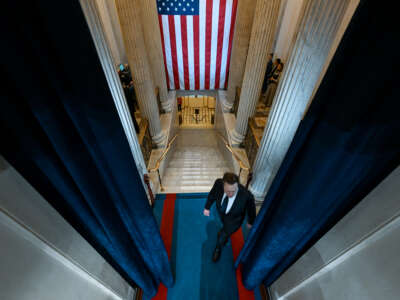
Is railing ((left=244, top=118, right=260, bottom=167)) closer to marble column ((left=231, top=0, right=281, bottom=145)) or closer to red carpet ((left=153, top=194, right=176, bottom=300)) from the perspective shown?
marble column ((left=231, top=0, right=281, bottom=145))

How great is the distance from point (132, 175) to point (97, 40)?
183 centimetres

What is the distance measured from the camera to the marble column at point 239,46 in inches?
170

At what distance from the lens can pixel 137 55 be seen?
3.74 meters

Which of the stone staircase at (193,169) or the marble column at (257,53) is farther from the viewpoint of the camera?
the stone staircase at (193,169)

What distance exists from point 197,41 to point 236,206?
5.05 m

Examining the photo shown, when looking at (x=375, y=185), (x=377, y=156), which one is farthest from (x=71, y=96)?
(x=375, y=185)

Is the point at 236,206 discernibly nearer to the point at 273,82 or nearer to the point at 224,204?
the point at 224,204

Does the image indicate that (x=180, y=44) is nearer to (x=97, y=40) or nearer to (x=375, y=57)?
(x=97, y=40)

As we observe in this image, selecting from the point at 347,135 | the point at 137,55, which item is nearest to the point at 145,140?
the point at 137,55

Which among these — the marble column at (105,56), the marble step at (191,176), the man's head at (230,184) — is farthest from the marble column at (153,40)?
the man's head at (230,184)

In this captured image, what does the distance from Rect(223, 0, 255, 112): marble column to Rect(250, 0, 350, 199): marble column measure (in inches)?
119

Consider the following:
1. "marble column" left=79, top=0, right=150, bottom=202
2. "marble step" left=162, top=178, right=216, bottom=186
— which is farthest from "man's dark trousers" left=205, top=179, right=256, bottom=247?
"marble step" left=162, top=178, right=216, bottom=186

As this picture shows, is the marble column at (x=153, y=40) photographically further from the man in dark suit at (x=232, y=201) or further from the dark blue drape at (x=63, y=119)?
the dark blue drape at (x=63, y=119)

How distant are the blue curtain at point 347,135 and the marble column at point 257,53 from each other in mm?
3034
